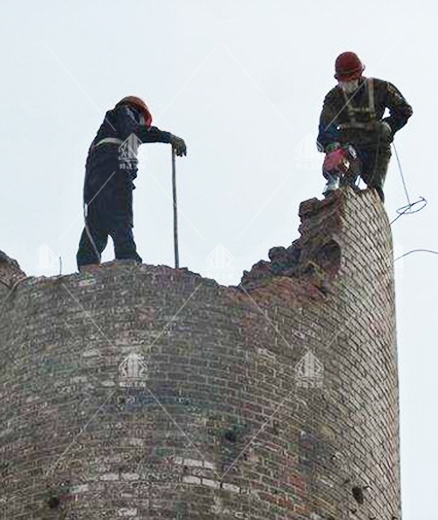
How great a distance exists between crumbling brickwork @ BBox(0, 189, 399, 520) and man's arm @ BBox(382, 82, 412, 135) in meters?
3.13

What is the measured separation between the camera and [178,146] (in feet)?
73.9

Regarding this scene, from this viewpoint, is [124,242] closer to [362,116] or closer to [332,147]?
[332,147]

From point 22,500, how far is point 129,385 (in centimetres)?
133

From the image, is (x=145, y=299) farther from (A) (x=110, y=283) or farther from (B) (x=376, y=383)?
(B) (x=376, y=383)

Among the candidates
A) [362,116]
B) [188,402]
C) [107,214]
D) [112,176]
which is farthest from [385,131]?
[188,402]

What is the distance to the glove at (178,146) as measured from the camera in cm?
2248

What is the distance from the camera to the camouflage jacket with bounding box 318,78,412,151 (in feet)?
78.5

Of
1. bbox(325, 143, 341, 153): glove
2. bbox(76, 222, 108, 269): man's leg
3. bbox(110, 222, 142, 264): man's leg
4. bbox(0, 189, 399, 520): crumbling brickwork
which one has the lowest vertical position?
bbox(0, 189, 399, 520): crumbling brickwork

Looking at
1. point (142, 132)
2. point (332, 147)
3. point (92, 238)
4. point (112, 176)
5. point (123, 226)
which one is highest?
point (332, 147)

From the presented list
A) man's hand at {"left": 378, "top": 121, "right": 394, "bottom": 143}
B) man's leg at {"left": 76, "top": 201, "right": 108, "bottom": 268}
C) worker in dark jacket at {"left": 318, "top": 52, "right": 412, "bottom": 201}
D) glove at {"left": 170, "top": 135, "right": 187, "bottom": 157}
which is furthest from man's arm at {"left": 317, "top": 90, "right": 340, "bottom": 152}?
man's leg at {"left": 76, "top": 201, "right": 108, "bottom": 268}

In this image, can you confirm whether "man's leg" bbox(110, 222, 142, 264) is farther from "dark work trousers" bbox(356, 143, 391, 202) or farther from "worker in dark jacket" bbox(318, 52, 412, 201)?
"dark work trousers" bbox(356, 143, 391, 202)

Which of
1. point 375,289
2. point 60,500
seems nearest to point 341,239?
point 375,289

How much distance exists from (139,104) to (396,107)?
290 centimetres

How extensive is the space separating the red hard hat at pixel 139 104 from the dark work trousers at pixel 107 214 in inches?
28.0
